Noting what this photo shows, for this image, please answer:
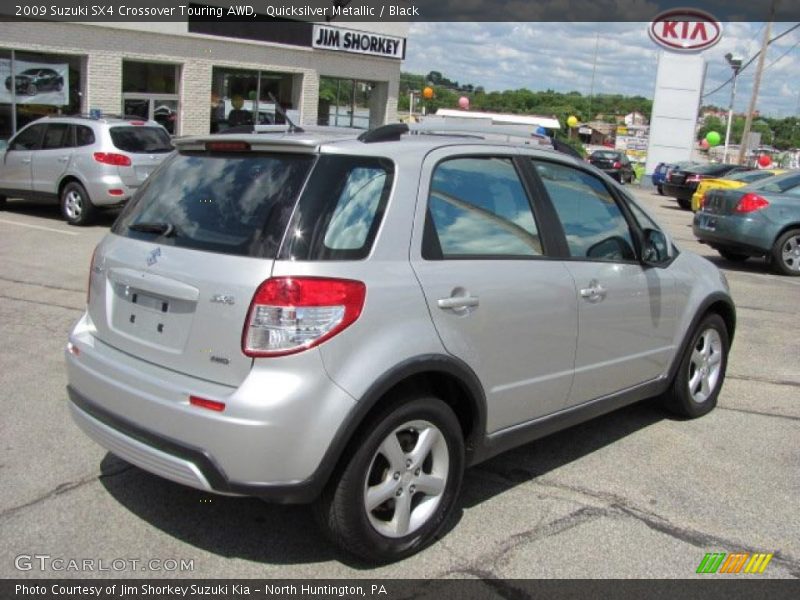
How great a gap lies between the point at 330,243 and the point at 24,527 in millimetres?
1827

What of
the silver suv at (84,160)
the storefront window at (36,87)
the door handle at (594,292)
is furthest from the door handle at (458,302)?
the storefront window at (36,87)

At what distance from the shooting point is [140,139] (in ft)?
42.2

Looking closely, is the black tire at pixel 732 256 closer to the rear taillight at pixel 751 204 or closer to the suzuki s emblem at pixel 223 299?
the rear taillight at pixel 751 204

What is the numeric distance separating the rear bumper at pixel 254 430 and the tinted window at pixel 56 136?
36.5 feet

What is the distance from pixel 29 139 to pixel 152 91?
27.4 ft

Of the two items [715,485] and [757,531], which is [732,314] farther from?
[757,531]

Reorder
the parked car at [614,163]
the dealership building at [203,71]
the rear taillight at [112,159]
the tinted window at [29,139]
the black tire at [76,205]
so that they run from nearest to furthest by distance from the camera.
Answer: the rear taillight at [112,159] < the black tire at [76,205] < the tinted window at [29,139] < the dealership building at [203,71] < the parked car at [614,163]

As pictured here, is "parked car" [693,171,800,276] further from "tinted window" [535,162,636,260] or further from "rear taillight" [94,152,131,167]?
"rear taillight" [94,152,131,167]

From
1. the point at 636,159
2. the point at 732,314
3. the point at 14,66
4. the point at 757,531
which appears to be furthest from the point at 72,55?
the point at 636,159

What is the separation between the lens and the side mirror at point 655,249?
4.68m

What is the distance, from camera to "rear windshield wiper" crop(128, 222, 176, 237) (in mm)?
3491

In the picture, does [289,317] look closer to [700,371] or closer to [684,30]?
[700,371]

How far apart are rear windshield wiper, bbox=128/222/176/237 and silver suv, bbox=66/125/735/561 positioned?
0.04ft

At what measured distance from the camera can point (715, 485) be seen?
14.3 feet
